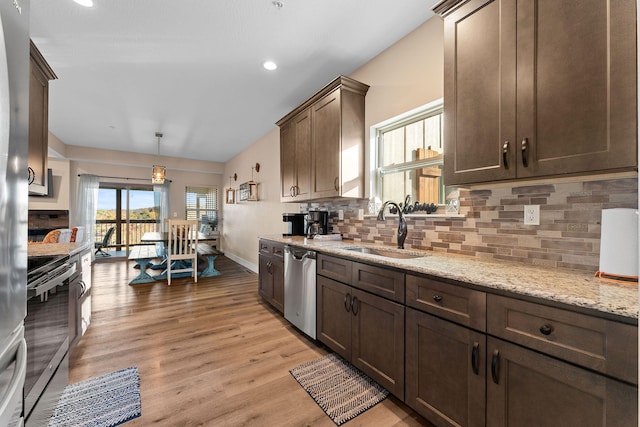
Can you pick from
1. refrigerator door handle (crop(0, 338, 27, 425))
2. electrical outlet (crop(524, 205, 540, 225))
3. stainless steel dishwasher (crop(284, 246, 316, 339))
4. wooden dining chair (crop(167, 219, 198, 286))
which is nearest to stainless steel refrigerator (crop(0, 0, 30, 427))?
refrigerator door handle (crop(0, 338, 27, 425))

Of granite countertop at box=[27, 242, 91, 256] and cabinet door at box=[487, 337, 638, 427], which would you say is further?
granite countertop at box=[27, 242, 91, 256]

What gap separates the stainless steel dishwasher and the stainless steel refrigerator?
1.77 m

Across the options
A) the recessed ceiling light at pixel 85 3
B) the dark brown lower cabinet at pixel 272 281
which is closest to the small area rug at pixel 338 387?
the dark brown lower cabinet at pixel 272 281

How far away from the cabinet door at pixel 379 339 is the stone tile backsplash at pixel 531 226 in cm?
71

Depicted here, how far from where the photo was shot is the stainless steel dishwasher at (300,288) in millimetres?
2348

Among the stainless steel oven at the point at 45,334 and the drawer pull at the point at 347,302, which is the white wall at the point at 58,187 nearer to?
the stainless steel oven at the point at 45,334

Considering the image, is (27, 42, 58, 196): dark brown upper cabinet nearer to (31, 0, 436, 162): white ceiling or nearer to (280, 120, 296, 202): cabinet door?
(31, 0, 436, 162): white ceiling

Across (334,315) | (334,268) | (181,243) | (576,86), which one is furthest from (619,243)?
(181,243)

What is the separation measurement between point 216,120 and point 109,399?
3.78m

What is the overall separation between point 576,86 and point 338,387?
208 cm

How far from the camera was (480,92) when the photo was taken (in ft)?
4.86

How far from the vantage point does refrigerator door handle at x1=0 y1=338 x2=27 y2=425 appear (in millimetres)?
635

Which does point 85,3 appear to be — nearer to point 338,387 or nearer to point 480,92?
point 480,92

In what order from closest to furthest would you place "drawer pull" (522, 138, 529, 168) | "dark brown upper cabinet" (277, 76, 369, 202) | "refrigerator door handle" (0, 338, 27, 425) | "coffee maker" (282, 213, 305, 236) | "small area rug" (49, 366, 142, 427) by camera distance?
"refrigerator door handle" (0, 338, 27, 425), "drawer pull" (522, 138, 529, 168), "small area rug" (49, 366, 142, 427), "dark brown upper cabinet" (277, 76, 369, 202), "coffee maker" (282, 213, 305, 236)
